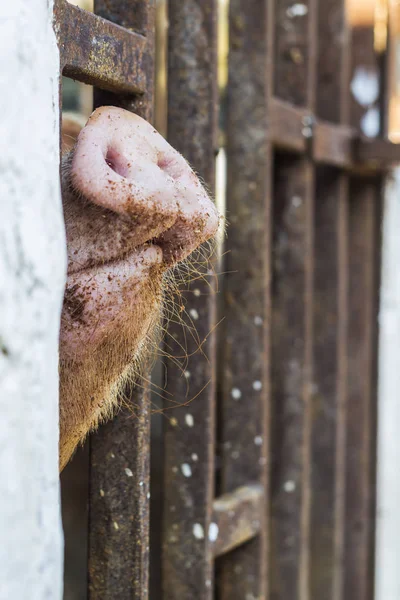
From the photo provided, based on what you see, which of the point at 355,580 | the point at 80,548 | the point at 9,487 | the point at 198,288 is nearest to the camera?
the point at 9,487

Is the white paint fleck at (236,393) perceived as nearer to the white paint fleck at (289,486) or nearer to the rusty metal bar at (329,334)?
the white paint fleck at (289,486)

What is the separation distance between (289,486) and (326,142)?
82cm

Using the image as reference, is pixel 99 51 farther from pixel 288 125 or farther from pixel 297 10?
pixel 297 10

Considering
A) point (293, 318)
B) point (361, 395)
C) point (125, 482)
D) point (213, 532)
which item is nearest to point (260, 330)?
point (293, 318)

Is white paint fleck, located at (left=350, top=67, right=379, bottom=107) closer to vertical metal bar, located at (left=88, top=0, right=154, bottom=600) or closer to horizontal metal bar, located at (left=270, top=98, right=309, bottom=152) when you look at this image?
horizontal metal bar, located at (left=270, top=98, right=309, bottom=152)

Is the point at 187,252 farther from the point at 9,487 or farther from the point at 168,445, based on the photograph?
the point at 168,445

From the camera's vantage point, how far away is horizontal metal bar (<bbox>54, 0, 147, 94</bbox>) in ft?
2.56

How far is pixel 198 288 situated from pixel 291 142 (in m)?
0.54

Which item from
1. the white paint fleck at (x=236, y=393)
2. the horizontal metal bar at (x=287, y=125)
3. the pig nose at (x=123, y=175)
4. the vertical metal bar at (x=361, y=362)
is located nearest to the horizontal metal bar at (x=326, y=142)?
the horizontal metal bar at (x=287, y=125)

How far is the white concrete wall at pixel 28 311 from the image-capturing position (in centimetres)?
57

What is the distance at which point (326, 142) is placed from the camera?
172 cm

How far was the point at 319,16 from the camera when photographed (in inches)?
74.1

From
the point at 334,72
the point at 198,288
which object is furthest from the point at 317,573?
the point at 334,72

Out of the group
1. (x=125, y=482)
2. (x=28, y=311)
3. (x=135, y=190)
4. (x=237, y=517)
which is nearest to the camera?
(x=28, y=311)
